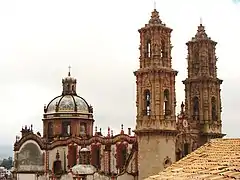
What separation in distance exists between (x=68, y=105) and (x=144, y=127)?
18192 millimetres

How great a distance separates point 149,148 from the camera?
38.3 metres

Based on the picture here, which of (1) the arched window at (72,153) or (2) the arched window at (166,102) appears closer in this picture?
(2) the arched window at (166,102)

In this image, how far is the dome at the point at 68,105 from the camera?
54.9 m

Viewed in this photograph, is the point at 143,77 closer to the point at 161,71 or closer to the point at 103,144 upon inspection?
the point at 161,71

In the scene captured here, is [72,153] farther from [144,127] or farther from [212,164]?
[212,164]

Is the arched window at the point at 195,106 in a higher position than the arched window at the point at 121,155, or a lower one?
higher

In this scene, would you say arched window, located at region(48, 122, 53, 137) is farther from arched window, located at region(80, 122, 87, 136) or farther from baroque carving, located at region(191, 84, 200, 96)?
baroque carving, located at region(191, 84, 200, 96)

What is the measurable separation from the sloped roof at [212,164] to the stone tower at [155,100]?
859 inches

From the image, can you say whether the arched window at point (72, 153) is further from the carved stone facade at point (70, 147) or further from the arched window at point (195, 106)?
the arched window at point (195, 106)

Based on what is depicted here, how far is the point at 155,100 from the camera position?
127ft

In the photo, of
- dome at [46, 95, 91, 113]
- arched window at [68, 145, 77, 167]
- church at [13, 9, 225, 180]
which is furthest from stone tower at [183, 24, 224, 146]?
dome at [46, 95, 91, 113]

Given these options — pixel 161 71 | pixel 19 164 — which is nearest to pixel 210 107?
pixel 161 71

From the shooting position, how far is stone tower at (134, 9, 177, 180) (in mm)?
38188

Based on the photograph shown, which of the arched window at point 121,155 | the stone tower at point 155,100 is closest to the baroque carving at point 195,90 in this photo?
the stone tower at point 155,100
